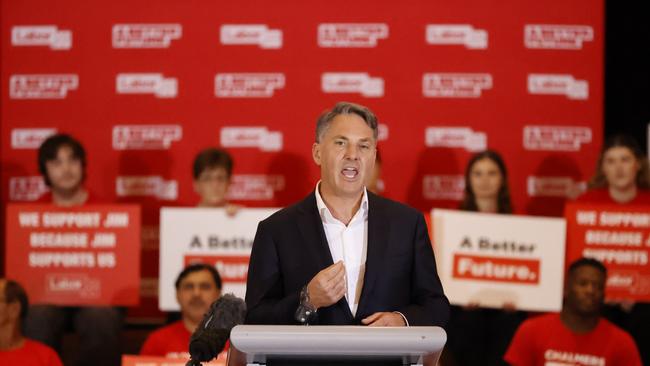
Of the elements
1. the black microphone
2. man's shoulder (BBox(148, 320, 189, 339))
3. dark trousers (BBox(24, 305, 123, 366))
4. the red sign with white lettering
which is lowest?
dark trousers (BBox(24, 305, 123, 366))

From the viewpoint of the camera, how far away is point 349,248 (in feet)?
8.84

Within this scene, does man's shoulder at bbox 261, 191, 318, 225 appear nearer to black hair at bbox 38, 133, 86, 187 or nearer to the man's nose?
the man's nose

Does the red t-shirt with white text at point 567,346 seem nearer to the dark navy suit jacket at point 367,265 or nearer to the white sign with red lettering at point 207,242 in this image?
the white sign with red lettering at point 207,242

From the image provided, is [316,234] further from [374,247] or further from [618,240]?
[618,240]

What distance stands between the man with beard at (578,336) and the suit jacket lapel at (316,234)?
2.82 metres

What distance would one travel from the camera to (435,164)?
6.69 metres

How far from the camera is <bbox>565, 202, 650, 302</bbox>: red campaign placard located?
5.70m

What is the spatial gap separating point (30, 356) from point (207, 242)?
1414 mm

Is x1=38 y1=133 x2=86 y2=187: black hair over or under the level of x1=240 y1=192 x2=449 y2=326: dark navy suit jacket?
over

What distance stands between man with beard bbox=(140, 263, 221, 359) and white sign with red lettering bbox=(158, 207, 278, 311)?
1.53 ft

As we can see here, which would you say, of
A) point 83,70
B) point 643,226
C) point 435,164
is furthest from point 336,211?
point 83,70

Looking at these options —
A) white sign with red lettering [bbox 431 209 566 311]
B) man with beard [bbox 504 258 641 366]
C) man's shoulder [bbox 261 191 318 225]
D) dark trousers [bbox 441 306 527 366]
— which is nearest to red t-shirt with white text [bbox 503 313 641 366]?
man with beard [bbox 504 258 641 366]

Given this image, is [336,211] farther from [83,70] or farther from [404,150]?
[83,70]

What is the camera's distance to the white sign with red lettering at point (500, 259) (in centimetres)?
562
